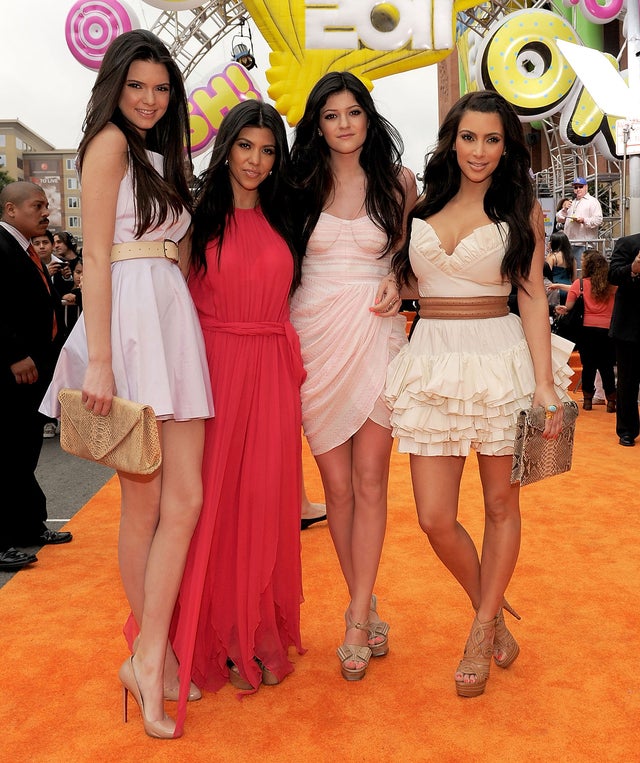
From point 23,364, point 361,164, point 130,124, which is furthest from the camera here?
point 23,364

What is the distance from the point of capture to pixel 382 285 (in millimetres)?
2449

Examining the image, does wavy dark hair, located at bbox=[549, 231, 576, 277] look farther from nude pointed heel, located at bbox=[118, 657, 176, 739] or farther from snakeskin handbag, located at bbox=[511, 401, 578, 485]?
nude pointed heel, located at bbox=[118, 657, 176, 739]

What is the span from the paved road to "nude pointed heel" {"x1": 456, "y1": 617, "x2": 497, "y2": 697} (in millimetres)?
2723

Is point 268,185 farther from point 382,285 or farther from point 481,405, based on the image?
point 481,405

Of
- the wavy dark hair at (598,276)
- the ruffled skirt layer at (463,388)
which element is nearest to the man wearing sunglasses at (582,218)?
the wavy dark hair at (598,276)

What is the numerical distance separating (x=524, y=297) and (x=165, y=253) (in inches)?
40.6

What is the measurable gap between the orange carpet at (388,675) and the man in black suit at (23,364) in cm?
21

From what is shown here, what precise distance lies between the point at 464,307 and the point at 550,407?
0.37 m

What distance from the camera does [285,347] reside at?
2430 millimetres

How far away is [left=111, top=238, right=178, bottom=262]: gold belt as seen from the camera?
209cm

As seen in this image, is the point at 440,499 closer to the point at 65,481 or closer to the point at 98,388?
the point at 98,388

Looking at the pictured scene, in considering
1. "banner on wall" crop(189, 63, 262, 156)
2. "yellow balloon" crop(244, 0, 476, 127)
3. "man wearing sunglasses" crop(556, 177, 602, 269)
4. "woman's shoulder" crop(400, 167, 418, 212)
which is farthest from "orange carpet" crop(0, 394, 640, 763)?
"man wearing sunglasses" crop(556, 177, 602, 269)

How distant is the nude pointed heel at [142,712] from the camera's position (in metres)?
2.12

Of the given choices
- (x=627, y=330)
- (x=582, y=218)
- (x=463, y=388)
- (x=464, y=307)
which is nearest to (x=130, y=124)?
(x=464, y=307)
